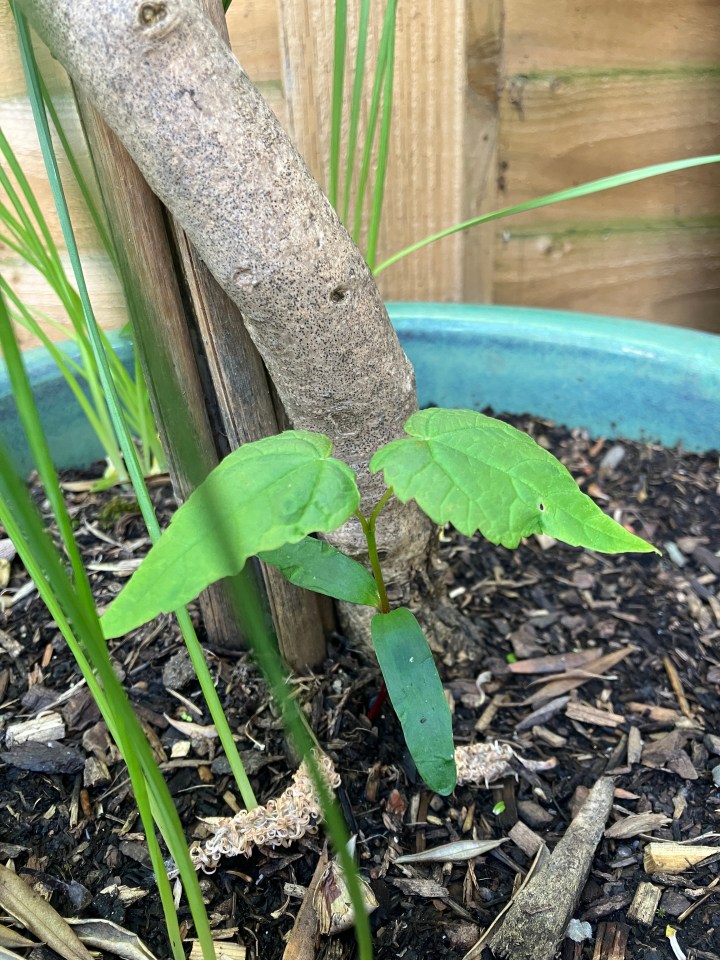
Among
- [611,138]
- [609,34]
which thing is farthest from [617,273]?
[609,34]

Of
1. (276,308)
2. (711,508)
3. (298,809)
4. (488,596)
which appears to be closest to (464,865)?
(298,809)

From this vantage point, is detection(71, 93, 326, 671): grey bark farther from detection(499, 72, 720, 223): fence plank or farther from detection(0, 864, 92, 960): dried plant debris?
detection(499, 72, 720, 223): fence plank

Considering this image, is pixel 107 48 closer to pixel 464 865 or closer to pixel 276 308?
pixel 276 308

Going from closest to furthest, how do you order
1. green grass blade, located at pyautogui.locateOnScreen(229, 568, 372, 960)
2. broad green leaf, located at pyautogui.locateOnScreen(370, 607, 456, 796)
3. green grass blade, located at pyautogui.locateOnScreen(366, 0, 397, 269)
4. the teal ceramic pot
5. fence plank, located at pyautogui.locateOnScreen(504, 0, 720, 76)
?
1. green grass blade, located at pyautogui.locateOnScreen(229, 568, 372, 960)
2. broad green leaf, located at pyautogui.locateOnScreen(370, 607, 456, 796)
3. green grass blade, located at pyautogui.locateOnScreen(366, 0, 397, 269)
4. the teal ceramic pot
5. fence plank, located at pyautogui.locateOnScreen(504, 0, 720, 76)

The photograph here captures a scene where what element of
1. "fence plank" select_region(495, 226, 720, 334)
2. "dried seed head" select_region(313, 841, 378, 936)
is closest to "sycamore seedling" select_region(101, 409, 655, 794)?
"dried seed head" select_region(313, 841, 378, 936)

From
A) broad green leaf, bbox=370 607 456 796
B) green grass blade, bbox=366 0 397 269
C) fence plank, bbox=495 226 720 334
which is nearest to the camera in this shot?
broad green leaf, bbox=370 607 456 796

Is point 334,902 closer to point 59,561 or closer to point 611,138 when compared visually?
point 59,561
